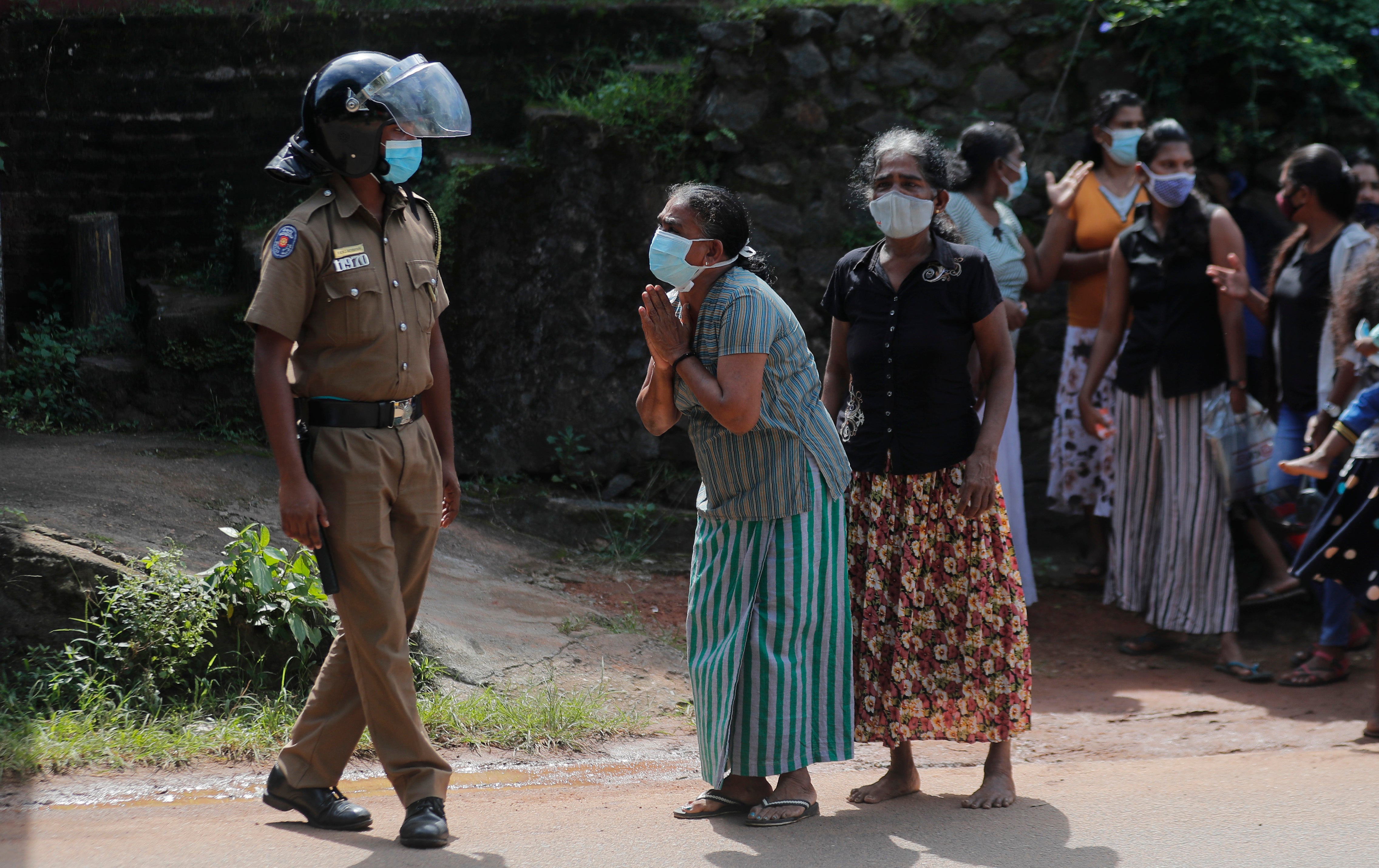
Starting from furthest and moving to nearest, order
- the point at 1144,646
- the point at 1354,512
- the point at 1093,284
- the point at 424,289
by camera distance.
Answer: the point at 1093,284 → the point at 1144,646 → the point at 1354,512 → the point at 424,289

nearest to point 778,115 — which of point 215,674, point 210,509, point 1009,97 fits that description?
point 1009,97

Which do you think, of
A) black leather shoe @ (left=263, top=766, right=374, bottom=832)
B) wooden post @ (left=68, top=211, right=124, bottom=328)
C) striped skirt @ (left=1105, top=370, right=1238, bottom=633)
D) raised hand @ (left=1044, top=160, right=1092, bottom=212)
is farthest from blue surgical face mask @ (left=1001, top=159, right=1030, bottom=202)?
wooden post @ (left=68, top=211, right=124, bottom=328)

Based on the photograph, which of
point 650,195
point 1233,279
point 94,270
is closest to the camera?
point 1233,279

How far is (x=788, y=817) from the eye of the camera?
315 centimetres

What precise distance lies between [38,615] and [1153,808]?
3.49m

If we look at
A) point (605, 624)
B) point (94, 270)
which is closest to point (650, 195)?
point (605, 624)

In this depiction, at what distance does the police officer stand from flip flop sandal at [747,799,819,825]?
81 cm

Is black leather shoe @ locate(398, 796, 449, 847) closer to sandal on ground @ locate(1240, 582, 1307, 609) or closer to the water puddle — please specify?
the water puddle

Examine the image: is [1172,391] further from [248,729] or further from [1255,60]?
[248,729]

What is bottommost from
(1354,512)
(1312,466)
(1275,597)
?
(1275,597)

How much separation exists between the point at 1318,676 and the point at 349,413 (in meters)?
3.95

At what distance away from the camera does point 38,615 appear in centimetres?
387

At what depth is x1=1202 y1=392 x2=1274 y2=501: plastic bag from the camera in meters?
4.88

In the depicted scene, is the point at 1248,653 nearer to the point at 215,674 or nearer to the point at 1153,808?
the point at 1153,808
